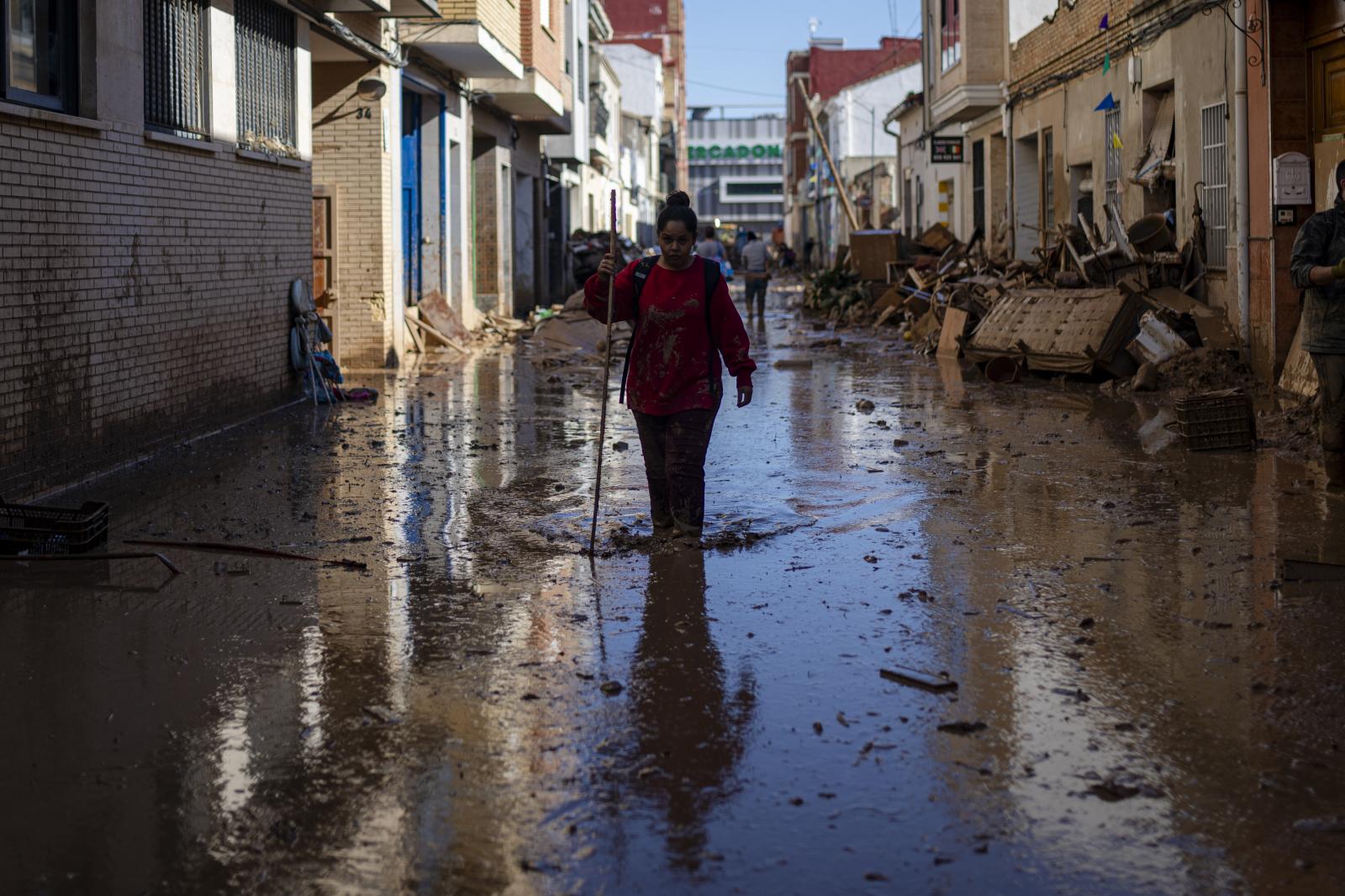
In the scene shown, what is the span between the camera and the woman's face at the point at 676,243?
23.8 feet

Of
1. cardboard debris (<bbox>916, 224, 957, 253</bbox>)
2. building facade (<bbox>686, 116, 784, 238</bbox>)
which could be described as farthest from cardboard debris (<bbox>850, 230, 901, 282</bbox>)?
building facade (<bbox>686, 116, 784, 238</bbox>)

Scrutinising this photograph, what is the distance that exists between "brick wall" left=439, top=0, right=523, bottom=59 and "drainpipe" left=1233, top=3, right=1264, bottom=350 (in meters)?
8.98

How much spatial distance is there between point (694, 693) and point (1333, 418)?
16.8 feet

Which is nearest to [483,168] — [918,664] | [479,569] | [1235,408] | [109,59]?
[109,59]

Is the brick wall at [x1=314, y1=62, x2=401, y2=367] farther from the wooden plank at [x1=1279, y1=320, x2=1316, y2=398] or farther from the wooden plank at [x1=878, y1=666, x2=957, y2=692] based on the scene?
the wooden plank at [x1=878, y1=666, x2=957, y2=692]

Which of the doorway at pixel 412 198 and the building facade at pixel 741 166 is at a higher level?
the building facade at pixel 741 166

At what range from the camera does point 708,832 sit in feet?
12.1

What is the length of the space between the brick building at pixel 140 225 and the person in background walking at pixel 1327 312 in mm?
7126

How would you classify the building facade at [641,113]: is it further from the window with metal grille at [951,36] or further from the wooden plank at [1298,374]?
the wooden plank at [1298,374]

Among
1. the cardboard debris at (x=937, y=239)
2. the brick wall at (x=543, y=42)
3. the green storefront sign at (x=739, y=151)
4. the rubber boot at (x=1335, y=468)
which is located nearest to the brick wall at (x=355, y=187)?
the brick wall at (x=543, y=42)

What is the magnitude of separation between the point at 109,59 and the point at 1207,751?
27.9ft

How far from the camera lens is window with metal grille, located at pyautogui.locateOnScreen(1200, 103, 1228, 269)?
15.4 metres

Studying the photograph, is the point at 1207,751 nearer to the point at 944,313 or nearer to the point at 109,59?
the point at 109,59

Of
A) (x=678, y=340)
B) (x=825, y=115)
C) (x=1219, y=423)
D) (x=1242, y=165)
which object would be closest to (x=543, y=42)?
(x=1242, y=165)
